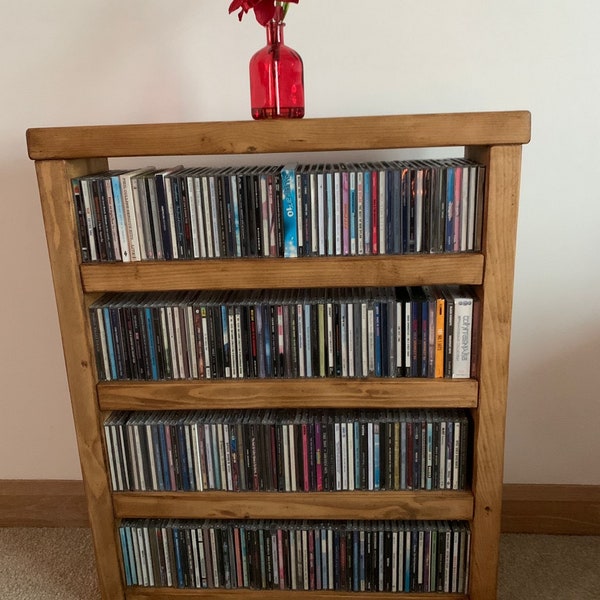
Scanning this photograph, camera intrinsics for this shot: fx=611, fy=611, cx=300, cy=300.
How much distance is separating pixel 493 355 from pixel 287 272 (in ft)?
1.25

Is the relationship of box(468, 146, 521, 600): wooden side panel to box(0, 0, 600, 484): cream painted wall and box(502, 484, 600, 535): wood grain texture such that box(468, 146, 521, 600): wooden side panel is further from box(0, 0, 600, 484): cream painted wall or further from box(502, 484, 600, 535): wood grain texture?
box(502, 484, 600, 535): wood grain texture

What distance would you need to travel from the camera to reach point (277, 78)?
1.04 metres

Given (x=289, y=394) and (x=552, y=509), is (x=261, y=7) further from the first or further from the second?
(x=552, y=509)

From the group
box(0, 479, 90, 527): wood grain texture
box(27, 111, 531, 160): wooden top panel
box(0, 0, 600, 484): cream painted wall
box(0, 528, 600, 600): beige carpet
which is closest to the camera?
box(27, 111, 531, 160): wooden top panel

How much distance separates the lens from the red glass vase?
1.03m

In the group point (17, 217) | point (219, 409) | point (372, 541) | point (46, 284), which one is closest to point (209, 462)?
point (219, 409)

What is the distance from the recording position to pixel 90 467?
45.8 inches

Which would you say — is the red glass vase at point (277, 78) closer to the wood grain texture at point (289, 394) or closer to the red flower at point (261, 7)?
the red flower at point (261, 7)

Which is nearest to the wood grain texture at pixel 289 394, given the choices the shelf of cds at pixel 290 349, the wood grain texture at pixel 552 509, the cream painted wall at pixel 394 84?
the shelf of cds at pixel 290 349

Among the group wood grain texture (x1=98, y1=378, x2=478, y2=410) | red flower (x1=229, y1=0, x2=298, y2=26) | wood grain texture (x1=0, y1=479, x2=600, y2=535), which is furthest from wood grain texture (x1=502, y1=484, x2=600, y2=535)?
red flower (x1=229, y1=0, x2=298, y2=26)

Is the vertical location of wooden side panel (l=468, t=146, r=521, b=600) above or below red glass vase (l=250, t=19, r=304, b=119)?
below

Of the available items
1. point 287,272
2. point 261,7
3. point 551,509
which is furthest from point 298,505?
point 261,7

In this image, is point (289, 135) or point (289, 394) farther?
point (289, 394)

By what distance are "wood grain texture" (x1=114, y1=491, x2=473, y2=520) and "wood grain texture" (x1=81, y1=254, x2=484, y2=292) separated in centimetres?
41
